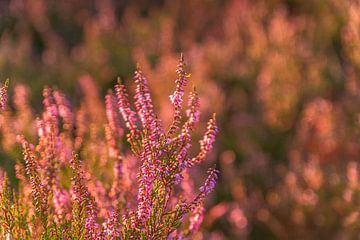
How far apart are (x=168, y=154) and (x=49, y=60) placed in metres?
8.13

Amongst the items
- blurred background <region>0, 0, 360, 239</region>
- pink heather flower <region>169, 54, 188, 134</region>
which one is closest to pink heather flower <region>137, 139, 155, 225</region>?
pink heather flower <region>169, 54, 188, 134</region>

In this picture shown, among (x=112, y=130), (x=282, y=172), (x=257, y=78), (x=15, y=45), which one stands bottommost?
(x=112, y=130)

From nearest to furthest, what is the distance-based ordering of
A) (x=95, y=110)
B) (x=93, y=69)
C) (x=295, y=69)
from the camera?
(x=95, y=110), (x=295, y=69), (x=93, y=69)

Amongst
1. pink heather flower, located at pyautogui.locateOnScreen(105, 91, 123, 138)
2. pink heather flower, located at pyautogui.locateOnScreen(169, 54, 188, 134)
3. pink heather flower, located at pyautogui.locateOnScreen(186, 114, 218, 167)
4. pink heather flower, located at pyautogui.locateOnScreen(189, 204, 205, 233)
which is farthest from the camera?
pink heather flower, located at pyautogui.locateOnScreen(105, 91, 123, 138)

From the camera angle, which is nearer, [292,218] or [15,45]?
[292,218]

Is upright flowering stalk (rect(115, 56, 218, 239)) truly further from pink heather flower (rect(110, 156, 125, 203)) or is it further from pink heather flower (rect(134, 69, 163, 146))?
pink heather flower (rect(110, 156, 125, 203))

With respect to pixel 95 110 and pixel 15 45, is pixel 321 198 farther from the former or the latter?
pixel 15 45

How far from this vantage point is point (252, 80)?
352 inches

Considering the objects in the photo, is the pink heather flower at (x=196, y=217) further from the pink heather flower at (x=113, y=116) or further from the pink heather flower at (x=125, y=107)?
the pink heather flower at (x=113, y=116)

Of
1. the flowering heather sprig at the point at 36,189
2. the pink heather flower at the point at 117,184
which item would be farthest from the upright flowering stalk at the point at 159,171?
the pink heather flower at the point at 117,184

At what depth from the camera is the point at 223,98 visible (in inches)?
324

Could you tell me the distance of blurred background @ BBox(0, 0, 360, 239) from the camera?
6.19 metres

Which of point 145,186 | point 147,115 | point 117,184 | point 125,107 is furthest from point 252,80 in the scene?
point 145,186

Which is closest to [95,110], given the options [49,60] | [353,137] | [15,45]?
[353,137]
